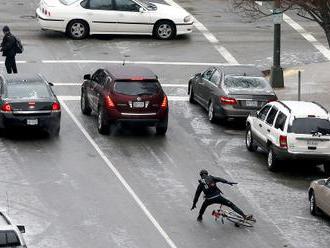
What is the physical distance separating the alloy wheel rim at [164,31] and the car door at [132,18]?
0.35 m

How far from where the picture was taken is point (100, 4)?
3900 centimetres

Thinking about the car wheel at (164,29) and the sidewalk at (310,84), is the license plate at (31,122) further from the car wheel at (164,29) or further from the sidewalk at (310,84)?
the car wheel at (164,29)

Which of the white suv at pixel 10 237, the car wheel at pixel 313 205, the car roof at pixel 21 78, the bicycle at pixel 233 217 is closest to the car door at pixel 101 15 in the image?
the car roof at pixel 21 78

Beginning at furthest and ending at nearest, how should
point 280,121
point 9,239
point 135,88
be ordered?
point 135,88, point 280,121, point 9,239

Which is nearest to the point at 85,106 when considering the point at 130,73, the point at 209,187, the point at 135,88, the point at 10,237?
the point at 130,73

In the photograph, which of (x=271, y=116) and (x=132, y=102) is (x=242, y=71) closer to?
(x=132, y=102)

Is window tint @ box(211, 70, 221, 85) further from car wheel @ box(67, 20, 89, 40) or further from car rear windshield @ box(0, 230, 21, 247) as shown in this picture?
car rear windshield @ box(0, 230, 21, 247)

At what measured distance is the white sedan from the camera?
38.7 metres

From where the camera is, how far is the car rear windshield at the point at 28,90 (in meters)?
27.0

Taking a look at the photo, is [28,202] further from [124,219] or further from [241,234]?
[241,234]

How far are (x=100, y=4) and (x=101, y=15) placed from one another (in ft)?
1.35

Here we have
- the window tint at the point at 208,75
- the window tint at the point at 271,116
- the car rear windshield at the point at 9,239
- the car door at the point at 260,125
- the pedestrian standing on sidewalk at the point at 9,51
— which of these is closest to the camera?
the car rear windshield at the point at 9,239

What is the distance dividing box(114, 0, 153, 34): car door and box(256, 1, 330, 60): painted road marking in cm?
592

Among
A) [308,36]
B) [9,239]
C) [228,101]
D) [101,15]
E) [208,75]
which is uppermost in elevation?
[9,239]
